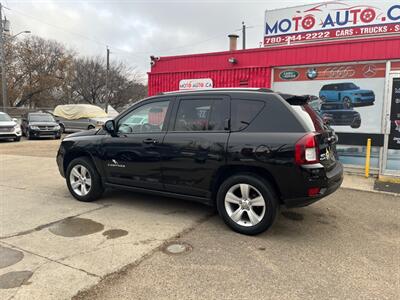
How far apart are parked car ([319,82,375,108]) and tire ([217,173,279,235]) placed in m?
5.96

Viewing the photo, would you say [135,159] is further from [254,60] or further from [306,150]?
[254,60]

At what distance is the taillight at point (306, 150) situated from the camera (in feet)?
13.3

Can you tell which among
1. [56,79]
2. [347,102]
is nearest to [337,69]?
[347,102]

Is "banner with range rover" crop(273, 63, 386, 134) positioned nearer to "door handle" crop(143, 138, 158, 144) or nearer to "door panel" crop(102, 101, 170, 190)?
"door panel" crop(102, 101, 170, 190)

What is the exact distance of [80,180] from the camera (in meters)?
6.03

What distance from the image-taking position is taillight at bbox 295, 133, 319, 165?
13.3 feet

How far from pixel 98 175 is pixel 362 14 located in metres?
9.84

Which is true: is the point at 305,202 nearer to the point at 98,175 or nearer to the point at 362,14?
the point at 98,175

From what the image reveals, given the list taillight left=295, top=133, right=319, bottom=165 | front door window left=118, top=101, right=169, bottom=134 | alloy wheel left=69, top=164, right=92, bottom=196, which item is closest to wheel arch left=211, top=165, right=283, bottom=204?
taillight left=295, top=133, right=319, bottom=165

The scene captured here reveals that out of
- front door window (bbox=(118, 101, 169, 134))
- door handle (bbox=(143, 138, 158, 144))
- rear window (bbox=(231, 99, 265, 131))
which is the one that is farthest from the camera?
front door window (bbox=(118, 101, 169, 134))

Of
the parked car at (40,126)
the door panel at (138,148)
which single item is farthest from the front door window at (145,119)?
the parked car at (40,126)

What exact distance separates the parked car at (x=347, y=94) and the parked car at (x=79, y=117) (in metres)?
15.3

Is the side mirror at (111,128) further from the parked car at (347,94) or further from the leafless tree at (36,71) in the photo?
the leafless tree at (36,71)

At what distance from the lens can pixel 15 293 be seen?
3.05 m
